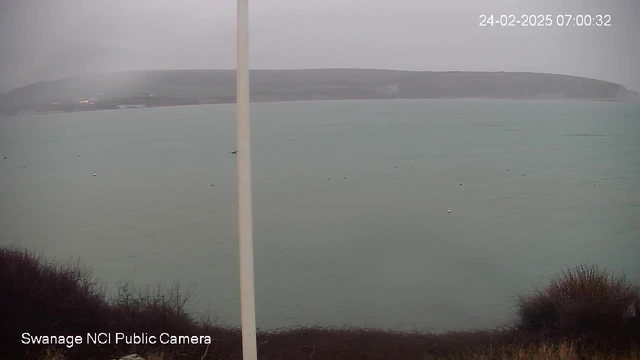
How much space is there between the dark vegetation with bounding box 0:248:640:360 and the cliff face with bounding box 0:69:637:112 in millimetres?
879

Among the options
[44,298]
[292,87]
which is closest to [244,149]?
[292,87]

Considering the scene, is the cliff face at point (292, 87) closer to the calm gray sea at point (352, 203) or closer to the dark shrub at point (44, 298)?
the calm gray sea at point (352, 203)

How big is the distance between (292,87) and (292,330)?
1.32 meters

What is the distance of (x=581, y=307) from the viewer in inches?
107

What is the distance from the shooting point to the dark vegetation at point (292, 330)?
2639mm

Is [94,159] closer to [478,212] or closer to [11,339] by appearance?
[11,339]

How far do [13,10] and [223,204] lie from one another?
1493 mm

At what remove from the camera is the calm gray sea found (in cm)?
271

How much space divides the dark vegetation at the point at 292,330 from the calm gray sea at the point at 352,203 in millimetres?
74

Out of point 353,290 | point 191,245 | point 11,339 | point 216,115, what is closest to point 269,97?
point 216,115

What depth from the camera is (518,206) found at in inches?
108

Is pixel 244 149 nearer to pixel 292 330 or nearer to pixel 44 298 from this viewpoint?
pixel 292 330

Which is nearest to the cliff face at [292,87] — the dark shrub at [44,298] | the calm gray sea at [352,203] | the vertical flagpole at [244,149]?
the calm gray sea at [352,203]

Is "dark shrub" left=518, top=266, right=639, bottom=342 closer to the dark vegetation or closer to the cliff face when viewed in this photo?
the dark vegetation
